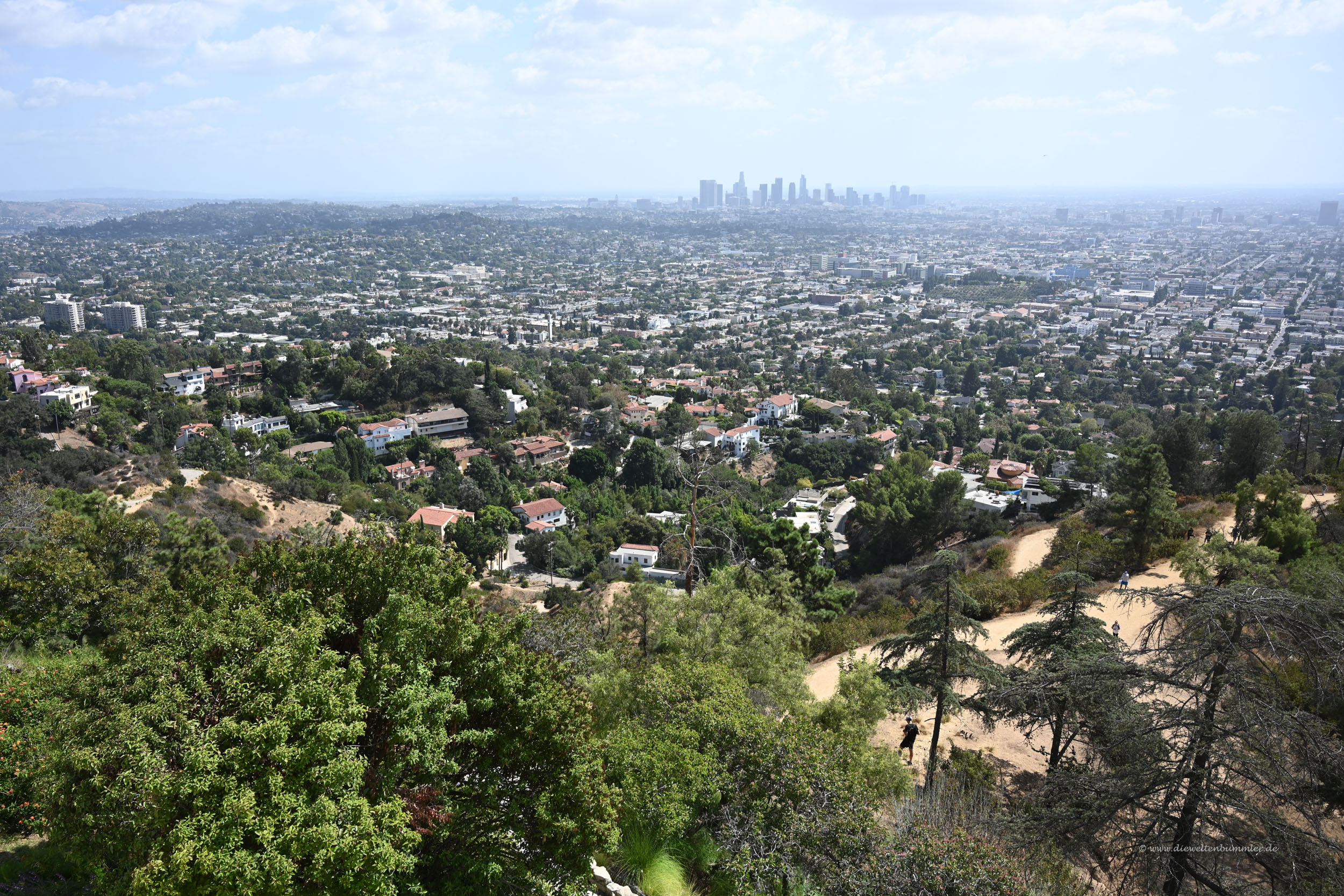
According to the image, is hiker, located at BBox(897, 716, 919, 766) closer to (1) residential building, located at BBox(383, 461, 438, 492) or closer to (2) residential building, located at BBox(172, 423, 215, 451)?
(1) residential building, located at BBox(383, 461, 438, 492)

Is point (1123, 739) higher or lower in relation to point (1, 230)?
lower

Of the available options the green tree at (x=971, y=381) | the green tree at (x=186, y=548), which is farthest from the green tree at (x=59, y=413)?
the green tree at (x=971, y=381)

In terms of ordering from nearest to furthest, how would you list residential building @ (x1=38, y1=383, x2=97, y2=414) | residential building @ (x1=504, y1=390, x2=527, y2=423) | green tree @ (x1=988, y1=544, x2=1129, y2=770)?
green tree @ (x1=988, y1=544, x2=1129, y2=770), residential building @ (x1=38, y1=383, x2=97, y2=414), residential building @ (x1=504, y1=390, x2=527, y2=423)

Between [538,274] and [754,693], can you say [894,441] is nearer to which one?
[754,693]

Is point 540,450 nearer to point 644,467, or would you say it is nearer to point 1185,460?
point 644,467

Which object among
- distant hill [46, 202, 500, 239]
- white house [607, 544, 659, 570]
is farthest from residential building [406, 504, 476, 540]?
distant hill [46, 202, 500, 239]

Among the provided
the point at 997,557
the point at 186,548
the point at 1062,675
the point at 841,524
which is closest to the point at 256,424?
the point at 186,548

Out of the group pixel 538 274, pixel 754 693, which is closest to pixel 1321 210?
pixel 538 274
